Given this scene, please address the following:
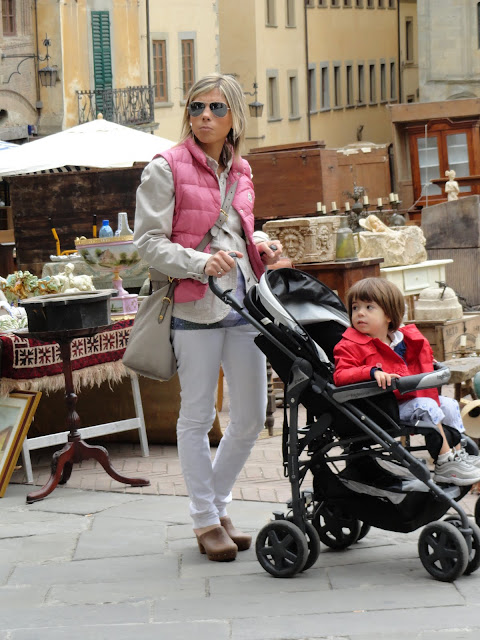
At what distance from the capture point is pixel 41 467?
8.02 m

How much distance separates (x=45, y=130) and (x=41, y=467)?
27.3 meters

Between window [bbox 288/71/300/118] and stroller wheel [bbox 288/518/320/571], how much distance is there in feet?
151

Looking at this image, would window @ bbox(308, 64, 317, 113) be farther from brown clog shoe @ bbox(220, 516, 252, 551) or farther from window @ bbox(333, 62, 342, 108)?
brown clog shoe @ bbox(220, 516, 252, 551)

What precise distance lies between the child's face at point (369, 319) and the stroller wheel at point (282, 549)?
779 mm

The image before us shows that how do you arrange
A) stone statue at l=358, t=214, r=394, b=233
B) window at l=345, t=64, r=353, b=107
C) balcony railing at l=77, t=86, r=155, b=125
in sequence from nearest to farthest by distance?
1. stone statue at l=358, t=214, r=394, b=233
2. balcony railing at l=77, t=86, r=155, b=125
3. window at l=345, t=64, r=353, b=107

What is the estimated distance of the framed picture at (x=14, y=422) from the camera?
7.33 meters

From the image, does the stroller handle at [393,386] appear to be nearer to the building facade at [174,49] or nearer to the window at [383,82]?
the building facade at [174,49]

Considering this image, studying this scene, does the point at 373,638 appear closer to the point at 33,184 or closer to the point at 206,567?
the point at 206,567

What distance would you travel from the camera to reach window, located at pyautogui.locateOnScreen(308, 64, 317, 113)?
52375mm

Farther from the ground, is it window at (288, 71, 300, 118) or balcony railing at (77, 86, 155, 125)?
window at (288, 71, 300, 118)

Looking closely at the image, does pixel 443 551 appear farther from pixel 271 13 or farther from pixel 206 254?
pixel 271 13

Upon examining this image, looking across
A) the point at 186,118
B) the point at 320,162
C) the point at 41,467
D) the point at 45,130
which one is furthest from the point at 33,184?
the point at 45,130

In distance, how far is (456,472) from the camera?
5.13 meters

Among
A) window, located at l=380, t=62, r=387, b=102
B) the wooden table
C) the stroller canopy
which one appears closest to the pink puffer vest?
the stroller canopy
